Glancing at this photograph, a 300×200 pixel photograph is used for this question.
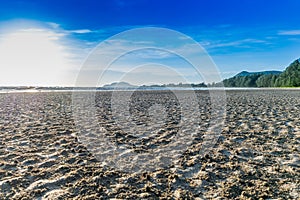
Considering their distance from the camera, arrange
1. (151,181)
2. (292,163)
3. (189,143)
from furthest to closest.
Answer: (189,143) < (292,163) < (151,181)

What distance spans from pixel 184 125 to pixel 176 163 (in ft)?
20.2

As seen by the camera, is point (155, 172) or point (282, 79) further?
point (282, 79)

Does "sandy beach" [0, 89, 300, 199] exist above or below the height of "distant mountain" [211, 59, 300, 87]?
below

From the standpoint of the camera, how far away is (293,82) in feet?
364

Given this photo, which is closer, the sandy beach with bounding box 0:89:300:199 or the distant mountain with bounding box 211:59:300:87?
the sandy beach with bounding box 0:89:300:199

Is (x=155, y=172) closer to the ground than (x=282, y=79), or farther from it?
closer to the ground

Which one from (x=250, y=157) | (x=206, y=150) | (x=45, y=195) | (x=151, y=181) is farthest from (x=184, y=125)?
(x=45, y=195)

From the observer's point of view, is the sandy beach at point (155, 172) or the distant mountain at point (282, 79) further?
the distant mountain at point (282, 79)

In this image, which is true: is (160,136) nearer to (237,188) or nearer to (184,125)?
(184,125)

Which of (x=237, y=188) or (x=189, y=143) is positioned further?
(x=189, y=143)

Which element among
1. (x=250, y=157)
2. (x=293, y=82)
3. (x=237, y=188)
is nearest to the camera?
(x=237, y=188)

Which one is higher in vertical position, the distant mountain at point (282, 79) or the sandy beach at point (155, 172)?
the distant mountain at point (282, 79)

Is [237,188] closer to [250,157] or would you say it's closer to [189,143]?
[250,157]

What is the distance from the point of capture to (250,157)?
26.3ft
